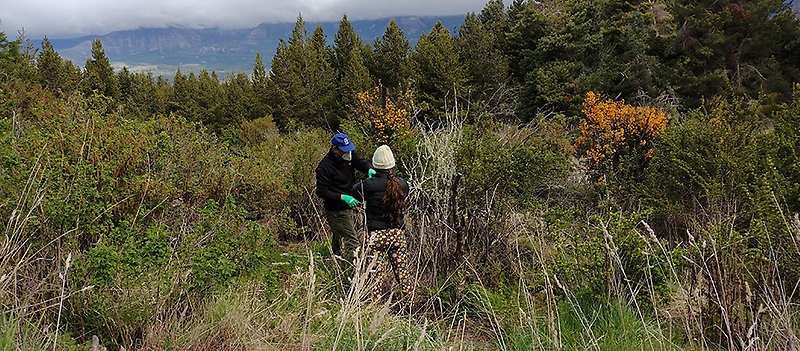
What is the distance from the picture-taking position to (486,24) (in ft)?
93.5

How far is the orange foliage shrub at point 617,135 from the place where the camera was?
7.07 metres

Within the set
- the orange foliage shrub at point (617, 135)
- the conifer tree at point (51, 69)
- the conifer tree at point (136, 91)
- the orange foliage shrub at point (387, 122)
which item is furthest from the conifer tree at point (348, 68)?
the conifer tree at point (51, 69)

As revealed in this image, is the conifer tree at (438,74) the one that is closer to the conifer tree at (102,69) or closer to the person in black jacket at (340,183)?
the person in black jacket at (340,183)

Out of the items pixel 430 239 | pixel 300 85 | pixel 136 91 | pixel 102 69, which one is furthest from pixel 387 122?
pixel 136 91

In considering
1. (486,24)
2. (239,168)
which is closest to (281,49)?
(486,24)

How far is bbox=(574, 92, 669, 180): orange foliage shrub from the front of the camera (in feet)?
23.2

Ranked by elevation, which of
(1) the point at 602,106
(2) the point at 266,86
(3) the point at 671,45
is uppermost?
(3) the point at 671,45

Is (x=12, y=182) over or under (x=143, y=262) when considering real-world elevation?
over

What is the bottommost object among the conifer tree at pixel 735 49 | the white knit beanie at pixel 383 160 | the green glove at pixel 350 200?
the green glove at pixel 350 200

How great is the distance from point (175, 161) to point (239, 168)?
1.81ft

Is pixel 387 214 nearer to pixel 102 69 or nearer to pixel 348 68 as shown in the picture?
pixel 348 68

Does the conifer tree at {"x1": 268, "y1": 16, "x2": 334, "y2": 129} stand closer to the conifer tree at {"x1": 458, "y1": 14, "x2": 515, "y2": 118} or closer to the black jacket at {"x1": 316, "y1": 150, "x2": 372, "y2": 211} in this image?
the conifer tree at {"x1": 458, "y1": 14, "x2": 515, "y2": 118}

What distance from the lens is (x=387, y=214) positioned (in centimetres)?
380

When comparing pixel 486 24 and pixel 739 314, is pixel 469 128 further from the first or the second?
pixel 486 24
